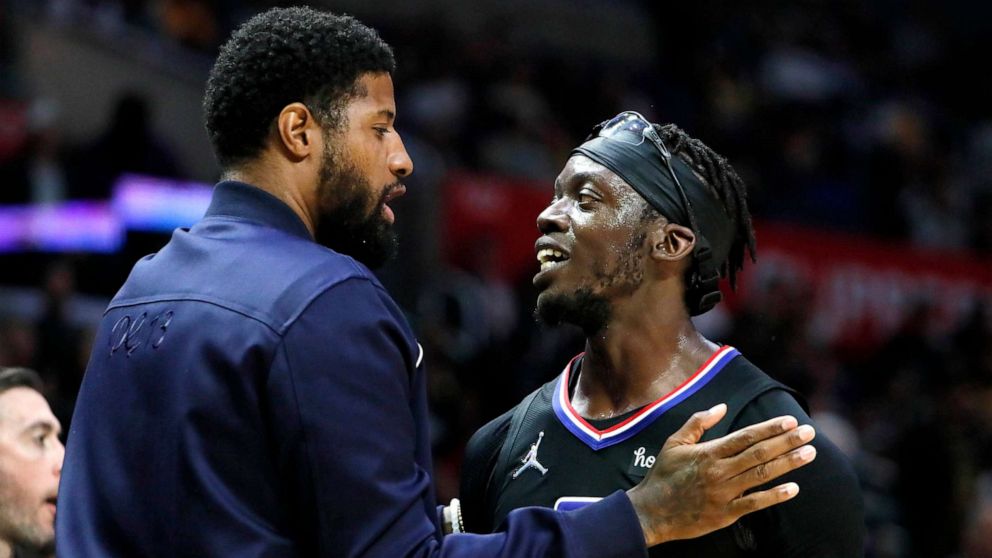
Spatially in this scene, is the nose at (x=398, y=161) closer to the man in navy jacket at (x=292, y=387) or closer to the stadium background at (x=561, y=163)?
the man in navy jacket at (x=292, y=387)

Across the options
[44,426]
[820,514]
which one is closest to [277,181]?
[820,514]

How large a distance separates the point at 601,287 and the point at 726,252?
32cm

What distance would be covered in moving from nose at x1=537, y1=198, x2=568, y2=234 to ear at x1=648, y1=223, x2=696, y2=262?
21cm

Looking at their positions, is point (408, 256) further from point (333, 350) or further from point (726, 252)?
point (333, 350)

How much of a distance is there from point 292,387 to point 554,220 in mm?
1011

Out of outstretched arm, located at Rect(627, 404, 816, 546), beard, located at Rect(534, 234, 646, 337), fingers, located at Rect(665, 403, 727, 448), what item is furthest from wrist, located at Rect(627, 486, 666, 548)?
beard, located at Rect(534, 234, 646, 337)

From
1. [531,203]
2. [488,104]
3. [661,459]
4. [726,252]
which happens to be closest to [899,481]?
[531,203]

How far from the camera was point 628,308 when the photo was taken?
3473mm

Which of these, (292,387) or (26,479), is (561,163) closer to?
(26,479)

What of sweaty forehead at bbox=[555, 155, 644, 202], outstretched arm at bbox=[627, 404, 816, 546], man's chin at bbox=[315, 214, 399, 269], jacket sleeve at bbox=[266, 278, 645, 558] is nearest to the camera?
jacket sleeve at bbox=[266, 278, 645, 558]

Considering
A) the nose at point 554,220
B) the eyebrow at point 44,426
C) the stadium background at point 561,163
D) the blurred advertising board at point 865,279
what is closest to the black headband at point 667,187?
the nose at point 554,220

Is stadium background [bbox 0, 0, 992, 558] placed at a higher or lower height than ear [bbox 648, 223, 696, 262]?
lower

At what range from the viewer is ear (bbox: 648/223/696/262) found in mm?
3434

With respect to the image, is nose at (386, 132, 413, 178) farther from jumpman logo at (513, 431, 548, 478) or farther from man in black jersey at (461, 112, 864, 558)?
jumpman logo at (513, 431, 548, 478)
